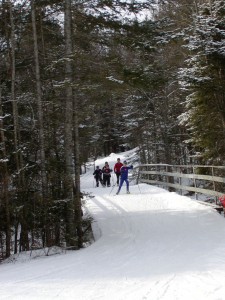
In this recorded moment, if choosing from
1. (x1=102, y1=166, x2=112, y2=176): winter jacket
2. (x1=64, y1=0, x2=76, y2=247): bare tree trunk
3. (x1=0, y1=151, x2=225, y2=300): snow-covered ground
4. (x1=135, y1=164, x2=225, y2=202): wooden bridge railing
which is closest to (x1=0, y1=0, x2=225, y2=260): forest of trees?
(x1=64, y1=0, x2=76, y2=247): bare tree trunk

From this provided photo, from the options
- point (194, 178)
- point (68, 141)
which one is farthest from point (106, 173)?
point (68, 141)

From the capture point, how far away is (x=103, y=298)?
530 cm

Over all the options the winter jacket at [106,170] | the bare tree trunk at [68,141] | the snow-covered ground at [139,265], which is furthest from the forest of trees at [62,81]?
the winter jacket at [106,170]

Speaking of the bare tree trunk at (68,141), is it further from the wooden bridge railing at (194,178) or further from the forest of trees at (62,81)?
the wooden bridge railing at (194,178)

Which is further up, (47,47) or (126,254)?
(47,47)

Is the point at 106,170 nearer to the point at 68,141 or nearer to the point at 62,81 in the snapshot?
the point at 68,141

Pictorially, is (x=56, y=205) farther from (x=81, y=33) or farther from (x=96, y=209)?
(x=81, y=33)

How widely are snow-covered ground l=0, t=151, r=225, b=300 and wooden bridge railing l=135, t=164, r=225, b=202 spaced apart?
0.73 meters

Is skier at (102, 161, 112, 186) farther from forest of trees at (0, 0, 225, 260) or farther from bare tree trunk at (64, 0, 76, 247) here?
bare tree trunk at (64, 0, 76, 247)

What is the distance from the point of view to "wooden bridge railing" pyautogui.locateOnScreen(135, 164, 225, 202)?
11.7 m

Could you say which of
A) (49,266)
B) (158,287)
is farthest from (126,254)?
(158,287)

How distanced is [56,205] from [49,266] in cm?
342

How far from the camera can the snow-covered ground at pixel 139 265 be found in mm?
5547

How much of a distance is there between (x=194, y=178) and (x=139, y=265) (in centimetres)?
672
